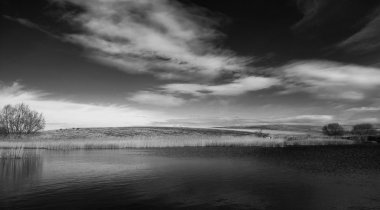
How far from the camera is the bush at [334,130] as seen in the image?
87.4m

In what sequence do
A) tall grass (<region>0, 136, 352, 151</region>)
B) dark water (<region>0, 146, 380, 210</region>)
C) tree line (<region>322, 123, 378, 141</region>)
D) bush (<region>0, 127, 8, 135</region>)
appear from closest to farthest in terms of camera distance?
dark water (<region>0, 146, 380, 210</region>), tall grass (<region>0, 136, 352, 151</region>), bush (<region>0, 127, 8, 135</region>), tree line (<region>322, 123, 378, 141</region>)

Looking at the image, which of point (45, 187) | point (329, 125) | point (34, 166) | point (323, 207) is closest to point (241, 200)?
point (323, 207)

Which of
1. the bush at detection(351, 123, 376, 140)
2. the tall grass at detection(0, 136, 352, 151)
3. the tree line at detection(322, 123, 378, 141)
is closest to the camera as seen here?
the tall grass at detection(0, 136, 352, 151)

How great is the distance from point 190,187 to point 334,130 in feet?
271

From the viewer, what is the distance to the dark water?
14.2 metres

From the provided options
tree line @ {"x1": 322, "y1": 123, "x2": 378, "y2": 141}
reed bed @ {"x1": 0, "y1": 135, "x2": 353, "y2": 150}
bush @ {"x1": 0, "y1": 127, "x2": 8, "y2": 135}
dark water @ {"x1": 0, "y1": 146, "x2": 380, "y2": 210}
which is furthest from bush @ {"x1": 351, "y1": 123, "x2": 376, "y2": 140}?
bush @ {"x1": 0, "y1": 127, "x2": 8, "y2": 135}

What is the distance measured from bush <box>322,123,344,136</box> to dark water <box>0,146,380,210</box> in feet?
216

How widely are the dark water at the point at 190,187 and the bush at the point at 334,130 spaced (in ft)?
216

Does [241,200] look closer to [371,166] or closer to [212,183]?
[212,183]

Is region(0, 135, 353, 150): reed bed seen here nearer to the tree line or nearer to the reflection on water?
the reflection on water

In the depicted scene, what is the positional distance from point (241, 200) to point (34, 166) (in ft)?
66.0

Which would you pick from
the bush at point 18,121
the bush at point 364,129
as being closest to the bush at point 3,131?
the bush at point 18,121

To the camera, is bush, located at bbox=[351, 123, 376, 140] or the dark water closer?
the dark water

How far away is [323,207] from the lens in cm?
1366
